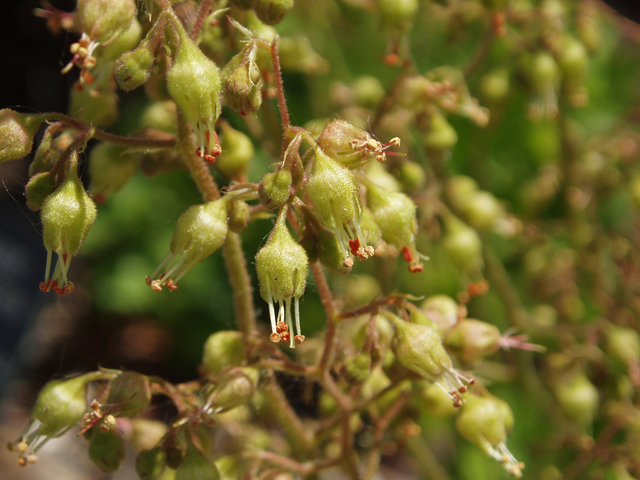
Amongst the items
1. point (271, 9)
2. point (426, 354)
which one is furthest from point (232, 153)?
point (426, 354)

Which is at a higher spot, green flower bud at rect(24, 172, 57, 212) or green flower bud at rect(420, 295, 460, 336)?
green flower bud at rect(24, 172, 57, 212)

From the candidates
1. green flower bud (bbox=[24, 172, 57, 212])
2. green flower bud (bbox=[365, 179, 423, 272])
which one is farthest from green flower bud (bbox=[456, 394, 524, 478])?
green flower bud (bbox=[24, 172, 57, 212])

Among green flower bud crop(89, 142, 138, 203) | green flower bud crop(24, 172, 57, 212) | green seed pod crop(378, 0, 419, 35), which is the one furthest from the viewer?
green seed pod crop(378, 0, 419, 35)

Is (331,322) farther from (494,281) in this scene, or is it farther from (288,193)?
(494,281)

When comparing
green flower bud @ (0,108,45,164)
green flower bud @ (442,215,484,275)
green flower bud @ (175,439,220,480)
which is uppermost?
green flower bud @ (0,108,45,164)

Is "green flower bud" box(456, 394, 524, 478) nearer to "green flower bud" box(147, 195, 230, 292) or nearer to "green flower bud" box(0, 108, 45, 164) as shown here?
"green flower bud" box(147, 195, 230, 292)

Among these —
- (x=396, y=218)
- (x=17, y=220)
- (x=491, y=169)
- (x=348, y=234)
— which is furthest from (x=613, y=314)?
(x=17, y=220)
